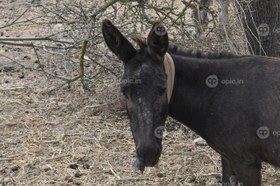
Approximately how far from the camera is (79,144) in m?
6.09

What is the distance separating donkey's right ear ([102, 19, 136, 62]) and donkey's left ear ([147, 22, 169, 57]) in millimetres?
160

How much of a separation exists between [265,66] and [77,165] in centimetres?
244

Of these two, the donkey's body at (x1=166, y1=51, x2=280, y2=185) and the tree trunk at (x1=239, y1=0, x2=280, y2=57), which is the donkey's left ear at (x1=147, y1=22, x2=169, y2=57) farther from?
the tree trunk at (x1=239, y1=0, x2=280, y2=57)

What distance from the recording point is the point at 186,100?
421 centimetres

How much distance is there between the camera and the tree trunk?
605 cm

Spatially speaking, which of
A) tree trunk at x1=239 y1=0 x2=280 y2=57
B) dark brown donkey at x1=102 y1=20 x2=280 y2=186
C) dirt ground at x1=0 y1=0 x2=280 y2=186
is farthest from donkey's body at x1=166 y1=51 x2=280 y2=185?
tree trunk at x1=239 y1=0 x2=280 y2=57

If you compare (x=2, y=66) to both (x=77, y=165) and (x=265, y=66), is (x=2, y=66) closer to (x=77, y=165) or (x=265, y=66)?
(x=77, y=165)

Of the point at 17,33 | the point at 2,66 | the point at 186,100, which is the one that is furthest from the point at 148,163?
the point at 17,33
